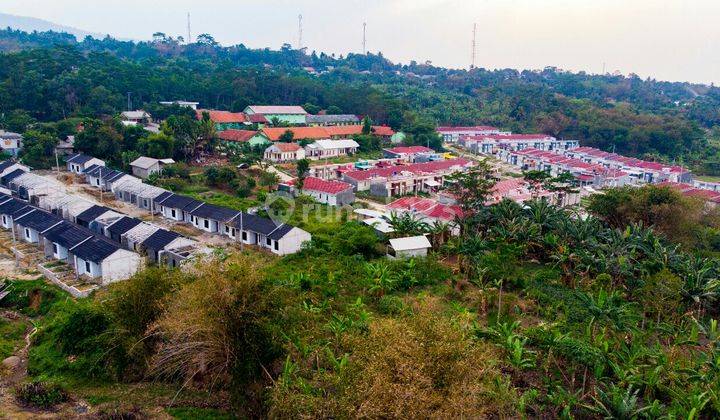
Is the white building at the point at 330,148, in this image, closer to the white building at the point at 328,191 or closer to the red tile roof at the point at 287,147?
the red tile roof at the point at 287,147

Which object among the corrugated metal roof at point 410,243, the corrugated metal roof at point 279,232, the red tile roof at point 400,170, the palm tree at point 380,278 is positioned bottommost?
the palm tree at point 380,278

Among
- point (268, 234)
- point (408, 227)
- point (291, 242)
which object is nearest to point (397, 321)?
point (291, 242)

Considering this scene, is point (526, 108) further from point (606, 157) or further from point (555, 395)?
point (555, 395)

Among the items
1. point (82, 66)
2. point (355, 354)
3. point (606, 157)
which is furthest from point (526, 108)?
point (355, 354)

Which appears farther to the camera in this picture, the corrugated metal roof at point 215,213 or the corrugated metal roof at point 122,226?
the corrugated metal roof at point 215,213

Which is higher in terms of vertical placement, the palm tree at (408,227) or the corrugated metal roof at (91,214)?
the corrugated metal roof at (91,214)

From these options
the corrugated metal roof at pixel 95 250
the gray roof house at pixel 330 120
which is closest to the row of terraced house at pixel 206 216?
the corrugated metal roof at pixel 95 250

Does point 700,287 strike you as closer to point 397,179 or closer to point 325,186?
point 325,186
